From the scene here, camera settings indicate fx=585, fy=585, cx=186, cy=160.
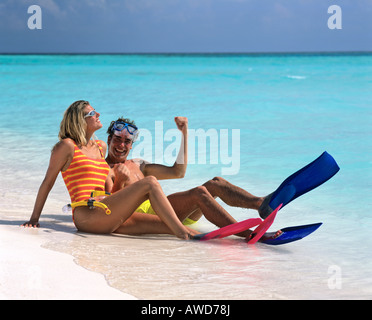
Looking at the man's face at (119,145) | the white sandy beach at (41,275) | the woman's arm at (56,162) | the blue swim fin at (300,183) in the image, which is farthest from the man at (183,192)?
the white sandy beach at (41,275)

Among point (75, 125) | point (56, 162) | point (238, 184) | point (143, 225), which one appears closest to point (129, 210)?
point (143, 225)

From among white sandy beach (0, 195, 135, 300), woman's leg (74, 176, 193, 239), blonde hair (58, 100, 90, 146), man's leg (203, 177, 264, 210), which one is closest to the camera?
white sandy beach (0, 195, 135, 300)

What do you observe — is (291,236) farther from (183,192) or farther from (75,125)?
(75,125)

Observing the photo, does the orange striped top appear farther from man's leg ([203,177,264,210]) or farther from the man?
man's leg ([203,177,264,210])

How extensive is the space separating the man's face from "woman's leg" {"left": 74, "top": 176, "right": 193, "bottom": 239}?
1.58 ft

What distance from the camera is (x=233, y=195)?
156 inches

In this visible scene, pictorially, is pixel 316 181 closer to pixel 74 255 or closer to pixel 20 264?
pixel 74 255

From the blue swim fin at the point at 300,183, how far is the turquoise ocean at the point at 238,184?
29 cm

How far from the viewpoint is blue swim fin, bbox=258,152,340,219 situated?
382 cm

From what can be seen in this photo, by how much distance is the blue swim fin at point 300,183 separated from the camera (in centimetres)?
382

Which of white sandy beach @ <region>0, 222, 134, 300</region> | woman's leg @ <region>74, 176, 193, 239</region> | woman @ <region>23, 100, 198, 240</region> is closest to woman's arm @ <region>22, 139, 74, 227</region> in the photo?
woman @ <region>23, 100, 198, 240</region>
